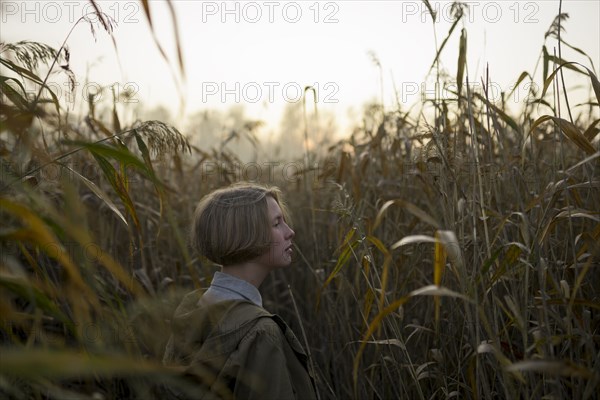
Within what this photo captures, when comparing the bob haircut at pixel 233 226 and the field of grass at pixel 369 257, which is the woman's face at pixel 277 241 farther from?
the field of grass at pixel 369 257

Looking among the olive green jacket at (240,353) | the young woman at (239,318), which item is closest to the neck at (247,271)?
the young woman at (239,318)

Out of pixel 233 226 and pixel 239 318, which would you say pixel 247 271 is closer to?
pixel 233 226

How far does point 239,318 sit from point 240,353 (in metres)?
0.10

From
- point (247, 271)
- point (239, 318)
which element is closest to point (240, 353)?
point (239, 318)

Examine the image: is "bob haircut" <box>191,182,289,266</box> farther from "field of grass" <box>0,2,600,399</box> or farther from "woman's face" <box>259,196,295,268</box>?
"field of grass" <box>0,2,600,399</box>

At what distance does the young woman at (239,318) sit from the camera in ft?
4.82

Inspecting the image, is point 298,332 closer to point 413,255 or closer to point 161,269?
point 161,269

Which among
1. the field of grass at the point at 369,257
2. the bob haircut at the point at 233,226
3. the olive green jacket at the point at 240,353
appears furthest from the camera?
the bob haircut at the point at 233,226

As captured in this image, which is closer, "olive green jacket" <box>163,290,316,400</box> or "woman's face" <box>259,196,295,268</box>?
"olive green jacket" <box>163,290,316,400</box>

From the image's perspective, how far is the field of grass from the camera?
3.52 feet

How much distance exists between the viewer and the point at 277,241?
179 cm

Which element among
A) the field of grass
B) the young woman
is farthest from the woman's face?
the field of grass

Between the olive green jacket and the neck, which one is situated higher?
the neck

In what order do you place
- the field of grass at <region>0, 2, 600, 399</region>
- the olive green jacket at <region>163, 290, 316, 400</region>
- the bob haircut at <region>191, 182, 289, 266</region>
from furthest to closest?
the bob haircut at <region>191, 182, 289, 266</region>, the olive green jacket at <region>163, 290, 316, 400</region>, the field of grass at <region>0, 2, 600, 399</region>
